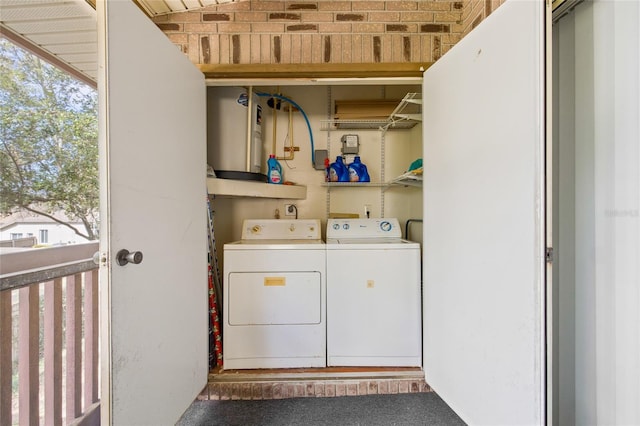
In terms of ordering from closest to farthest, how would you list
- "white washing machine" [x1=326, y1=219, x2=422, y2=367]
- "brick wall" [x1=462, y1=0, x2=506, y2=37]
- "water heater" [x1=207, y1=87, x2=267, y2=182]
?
"brick wall" [x1=462, y1=0, x2=506, y2=37] < "white washing machine" [x1=326, y1=219, x2=422, y2=367] < "water heater" [x1=207, y1=87, x2=267, y2=182]

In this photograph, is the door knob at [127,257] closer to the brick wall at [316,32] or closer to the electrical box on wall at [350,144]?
the brick wall at [316,32]

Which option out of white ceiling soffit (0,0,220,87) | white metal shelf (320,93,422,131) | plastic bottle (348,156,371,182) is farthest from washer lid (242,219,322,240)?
white ceiling soffit (0,0,220,87)

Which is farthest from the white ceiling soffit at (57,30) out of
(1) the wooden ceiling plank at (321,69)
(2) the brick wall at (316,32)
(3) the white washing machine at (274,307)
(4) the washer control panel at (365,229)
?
(4) the washer control panel at (365,229)

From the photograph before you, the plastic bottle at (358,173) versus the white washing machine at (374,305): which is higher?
the plastic bottle at (358,173)

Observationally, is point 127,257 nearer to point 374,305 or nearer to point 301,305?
point 301,305

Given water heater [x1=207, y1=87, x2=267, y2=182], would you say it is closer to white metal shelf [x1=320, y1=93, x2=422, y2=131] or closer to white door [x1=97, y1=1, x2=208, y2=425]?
white door [x1=97, y1=1, x2=208, y2=425]

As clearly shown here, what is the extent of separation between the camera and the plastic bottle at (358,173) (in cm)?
215

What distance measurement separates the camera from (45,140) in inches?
47.6

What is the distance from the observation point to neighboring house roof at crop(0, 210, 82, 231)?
106cm

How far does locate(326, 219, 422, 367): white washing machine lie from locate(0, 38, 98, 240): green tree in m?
1.54

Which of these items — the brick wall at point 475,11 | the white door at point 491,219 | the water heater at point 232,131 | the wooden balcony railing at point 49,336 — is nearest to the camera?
the white door at point 491,219

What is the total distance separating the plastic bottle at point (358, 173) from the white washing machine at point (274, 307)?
855 millimetres

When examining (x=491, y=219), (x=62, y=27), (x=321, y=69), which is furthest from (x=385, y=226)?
(x=62, y=27)

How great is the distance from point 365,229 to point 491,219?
103 centimetres
